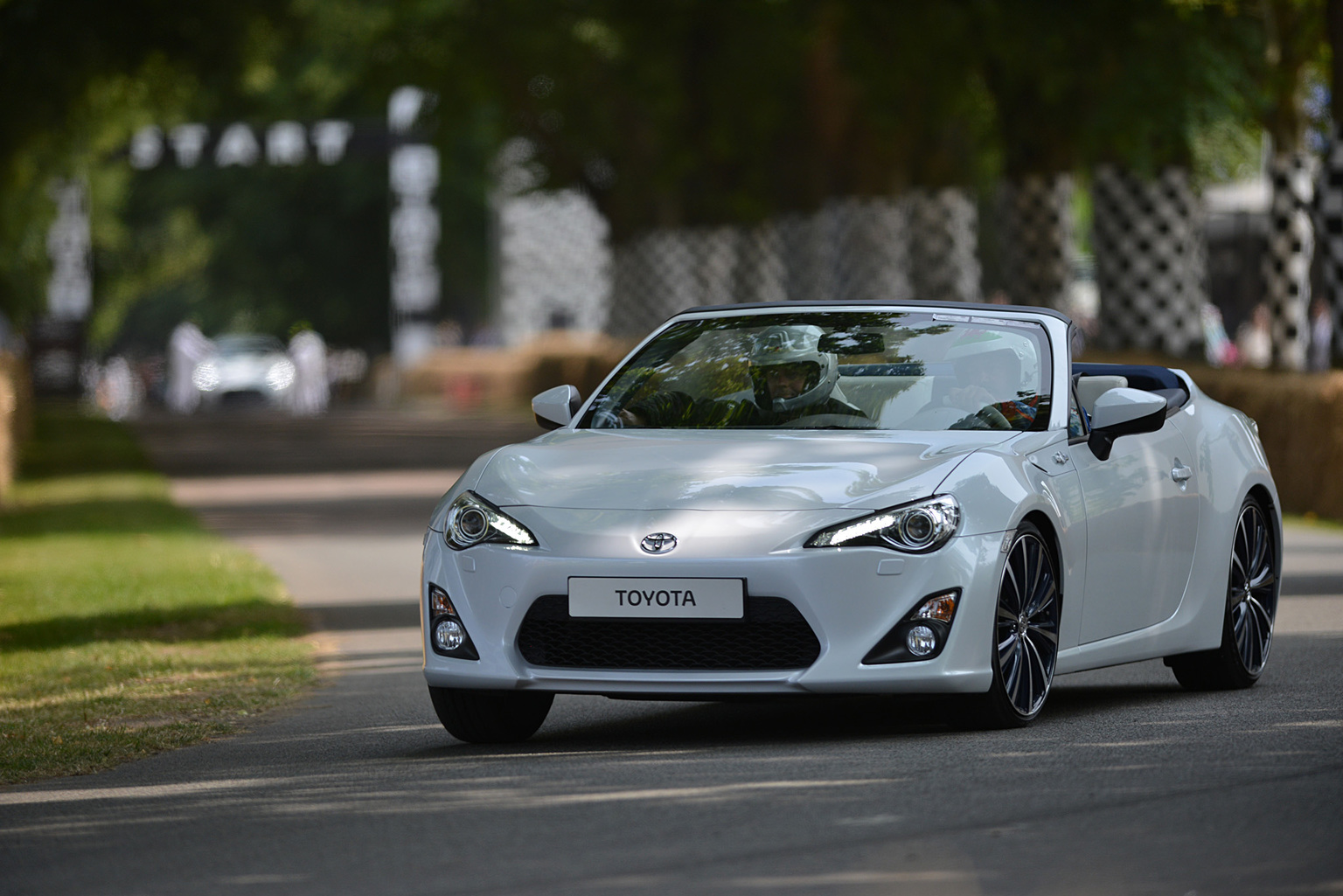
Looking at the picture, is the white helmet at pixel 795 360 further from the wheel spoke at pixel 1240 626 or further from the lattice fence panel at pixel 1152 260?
the lattice fence panel at pixel 1152 260

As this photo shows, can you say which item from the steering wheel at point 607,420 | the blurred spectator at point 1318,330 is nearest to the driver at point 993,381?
the steering wheel at point 607,420

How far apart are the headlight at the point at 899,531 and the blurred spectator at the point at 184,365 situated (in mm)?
50346

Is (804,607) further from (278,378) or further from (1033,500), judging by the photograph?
(278,378)

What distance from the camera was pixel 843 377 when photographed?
861cm

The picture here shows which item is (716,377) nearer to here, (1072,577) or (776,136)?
(1072,577)

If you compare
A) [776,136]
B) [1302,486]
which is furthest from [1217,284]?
[1302,486]

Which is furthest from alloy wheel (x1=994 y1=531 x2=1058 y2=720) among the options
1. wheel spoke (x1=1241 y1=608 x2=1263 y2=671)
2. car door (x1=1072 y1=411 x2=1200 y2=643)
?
wheel spoke (x1=1241 y1=608 x2=1263 y2=671)

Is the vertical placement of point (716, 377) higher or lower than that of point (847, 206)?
higher

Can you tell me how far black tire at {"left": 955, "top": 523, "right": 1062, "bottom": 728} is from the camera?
7.86 meters

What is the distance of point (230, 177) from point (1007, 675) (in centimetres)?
7492

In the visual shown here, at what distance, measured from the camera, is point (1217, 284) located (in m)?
50.7

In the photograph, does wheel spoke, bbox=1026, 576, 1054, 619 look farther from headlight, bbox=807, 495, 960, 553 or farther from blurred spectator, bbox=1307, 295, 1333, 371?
blurred spectator, bbox=1307, 295, 1333, 371

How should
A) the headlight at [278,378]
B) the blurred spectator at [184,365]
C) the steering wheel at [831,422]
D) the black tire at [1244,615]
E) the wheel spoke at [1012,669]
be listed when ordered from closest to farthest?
the wheel spoke at [1012,669]
the steering wheel at [831,422]
the black tire at [1244,615]
the blurred spectator at [184,365]
the headlight at [278,378]

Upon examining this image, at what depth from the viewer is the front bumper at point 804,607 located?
7465 millimetres
